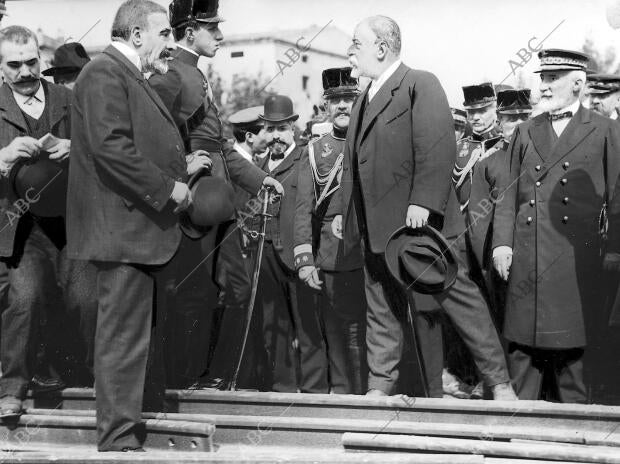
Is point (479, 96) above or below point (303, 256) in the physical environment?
above

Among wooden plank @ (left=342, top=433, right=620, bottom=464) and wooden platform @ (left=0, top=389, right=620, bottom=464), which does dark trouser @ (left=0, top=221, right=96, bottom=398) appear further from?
wooden plank @ (left=342, top=433, right=620, bottom=464)

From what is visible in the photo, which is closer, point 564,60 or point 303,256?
point 564,60

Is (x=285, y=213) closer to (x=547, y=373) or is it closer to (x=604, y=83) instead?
(x=547, y=373)

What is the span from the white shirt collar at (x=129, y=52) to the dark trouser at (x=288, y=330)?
8.82ft

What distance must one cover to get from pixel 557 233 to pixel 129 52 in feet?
8.98

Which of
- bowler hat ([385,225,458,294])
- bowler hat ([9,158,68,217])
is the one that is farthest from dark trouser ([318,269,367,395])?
bowler hat ([9,158,68,217])

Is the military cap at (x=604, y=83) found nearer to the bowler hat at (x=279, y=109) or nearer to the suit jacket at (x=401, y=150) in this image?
the suit jacket at (x=401, y=150)

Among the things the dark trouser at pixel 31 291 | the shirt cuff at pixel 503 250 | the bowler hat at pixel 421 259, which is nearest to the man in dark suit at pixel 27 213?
the dark trouser at pixel 31 291

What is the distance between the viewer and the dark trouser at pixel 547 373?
615cm

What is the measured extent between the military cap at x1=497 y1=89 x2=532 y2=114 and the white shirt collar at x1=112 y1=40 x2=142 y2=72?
3.67 metres

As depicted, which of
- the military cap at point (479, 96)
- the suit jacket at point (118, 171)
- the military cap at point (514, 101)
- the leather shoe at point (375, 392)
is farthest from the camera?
the military cap at point (479, 96)

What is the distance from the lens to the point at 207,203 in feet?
19.2

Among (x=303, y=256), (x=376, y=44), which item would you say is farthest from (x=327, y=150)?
(x=376, y=44)

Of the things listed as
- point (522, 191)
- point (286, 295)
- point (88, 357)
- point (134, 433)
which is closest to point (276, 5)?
point (286, 295)
